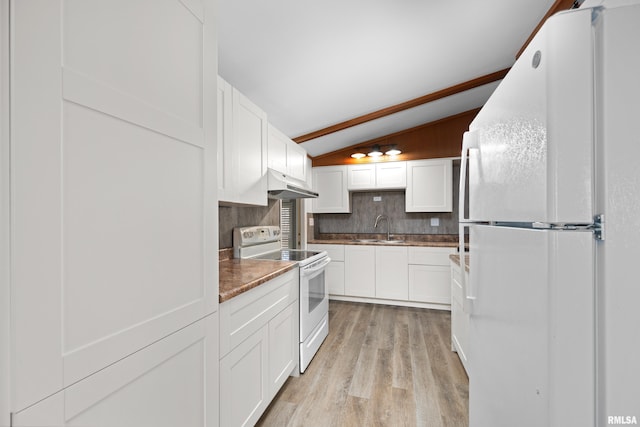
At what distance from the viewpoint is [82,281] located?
64cm

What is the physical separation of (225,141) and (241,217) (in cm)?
97

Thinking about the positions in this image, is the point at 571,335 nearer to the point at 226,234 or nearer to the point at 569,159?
the point at 569,159

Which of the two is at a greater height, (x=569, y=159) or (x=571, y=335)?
(x=569, y=159)

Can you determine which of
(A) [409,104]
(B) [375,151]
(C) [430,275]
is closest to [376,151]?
(B) [375,151]

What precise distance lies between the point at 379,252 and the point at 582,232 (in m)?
3.26

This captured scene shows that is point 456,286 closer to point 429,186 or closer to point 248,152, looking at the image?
point 429,186

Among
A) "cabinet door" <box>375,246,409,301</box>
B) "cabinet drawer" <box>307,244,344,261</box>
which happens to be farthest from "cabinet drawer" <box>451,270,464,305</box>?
"cabinet drawer" <box>307,244,344,261</box>

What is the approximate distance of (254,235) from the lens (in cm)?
246

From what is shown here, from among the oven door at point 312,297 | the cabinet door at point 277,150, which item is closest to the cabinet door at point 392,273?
the oven door at point 312,297

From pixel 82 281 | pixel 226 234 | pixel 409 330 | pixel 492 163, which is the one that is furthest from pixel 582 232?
pixel 409 330

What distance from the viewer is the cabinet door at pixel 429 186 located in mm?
3727

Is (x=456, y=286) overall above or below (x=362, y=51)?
below

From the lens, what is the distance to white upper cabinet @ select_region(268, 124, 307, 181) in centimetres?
234

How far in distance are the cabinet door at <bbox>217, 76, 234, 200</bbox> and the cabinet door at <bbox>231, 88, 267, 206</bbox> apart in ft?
0.16
